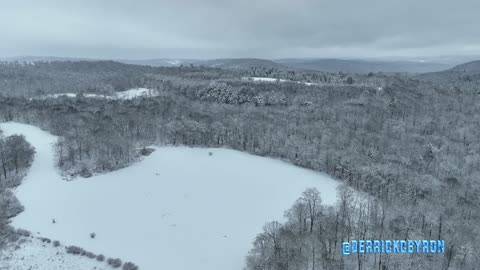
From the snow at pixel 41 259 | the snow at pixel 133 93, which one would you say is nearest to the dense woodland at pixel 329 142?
the snow at pixel 133 93

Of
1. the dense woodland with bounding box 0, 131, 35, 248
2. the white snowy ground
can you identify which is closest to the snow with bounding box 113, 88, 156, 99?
the white snowy ground

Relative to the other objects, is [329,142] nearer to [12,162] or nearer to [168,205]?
[168,205]

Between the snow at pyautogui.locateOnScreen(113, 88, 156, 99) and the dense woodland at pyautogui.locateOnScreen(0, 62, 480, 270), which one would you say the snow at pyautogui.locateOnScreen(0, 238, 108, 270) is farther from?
the snow at pyautogui.locateOnScreen(113, 88, 156, 99)

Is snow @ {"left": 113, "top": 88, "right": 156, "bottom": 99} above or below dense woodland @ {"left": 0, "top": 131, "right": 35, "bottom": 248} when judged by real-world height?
above

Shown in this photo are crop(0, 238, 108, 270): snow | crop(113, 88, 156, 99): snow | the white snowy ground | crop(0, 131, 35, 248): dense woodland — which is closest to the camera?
crop(0, 238, 108, 270): snow

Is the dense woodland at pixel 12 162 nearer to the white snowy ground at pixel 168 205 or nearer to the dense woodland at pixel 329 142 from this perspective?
the white snowy ground at pixel 168 205

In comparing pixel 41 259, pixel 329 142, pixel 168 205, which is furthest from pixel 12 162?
pixel 329 142
